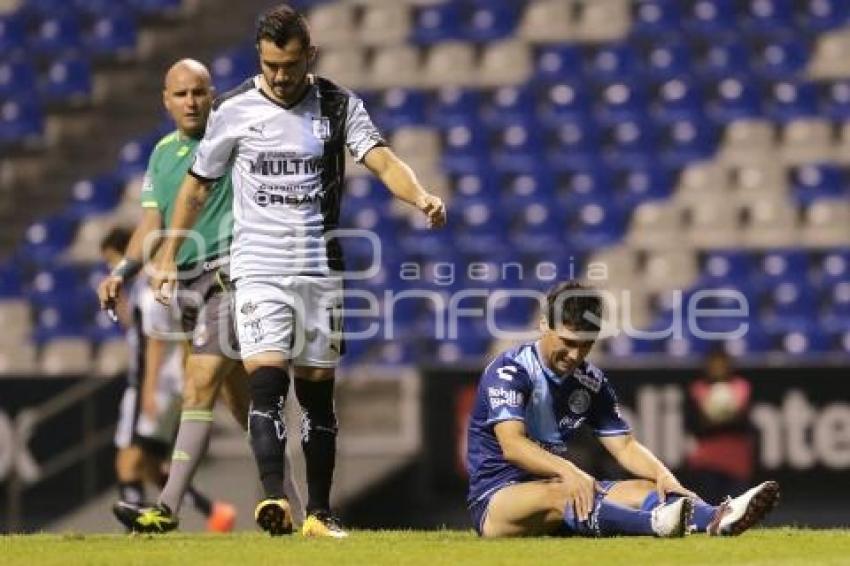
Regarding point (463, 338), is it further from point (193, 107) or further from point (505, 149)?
point (193, 107)

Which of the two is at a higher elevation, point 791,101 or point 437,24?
point 437,24

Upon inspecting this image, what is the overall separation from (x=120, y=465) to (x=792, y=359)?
5.46 metres

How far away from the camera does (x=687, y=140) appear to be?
19.0 m

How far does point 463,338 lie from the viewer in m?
17.5

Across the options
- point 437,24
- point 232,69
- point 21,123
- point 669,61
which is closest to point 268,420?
point 669,61

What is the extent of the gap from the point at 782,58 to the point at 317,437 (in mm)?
12458

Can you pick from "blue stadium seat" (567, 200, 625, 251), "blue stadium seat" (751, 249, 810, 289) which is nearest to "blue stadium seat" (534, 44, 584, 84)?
"blue stadium seat" (567, 200, 625, 251)

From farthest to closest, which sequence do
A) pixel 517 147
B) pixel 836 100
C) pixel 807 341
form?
pixel 517 147, pixel 836 100, pixel 807 341

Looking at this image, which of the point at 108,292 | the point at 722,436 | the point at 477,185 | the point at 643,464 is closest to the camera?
the point at 643,464

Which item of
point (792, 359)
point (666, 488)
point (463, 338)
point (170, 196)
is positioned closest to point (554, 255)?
point (463, 338)

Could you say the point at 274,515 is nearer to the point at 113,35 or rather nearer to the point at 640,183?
the point at 640,183

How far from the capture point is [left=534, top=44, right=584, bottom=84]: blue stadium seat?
66.2 feet

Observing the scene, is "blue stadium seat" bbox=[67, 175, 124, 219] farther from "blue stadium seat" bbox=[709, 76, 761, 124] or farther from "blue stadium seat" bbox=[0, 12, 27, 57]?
"blue stadium seat" bbox=[709, 76, 761, 124]

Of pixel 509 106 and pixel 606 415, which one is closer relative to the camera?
pixel 606 415
